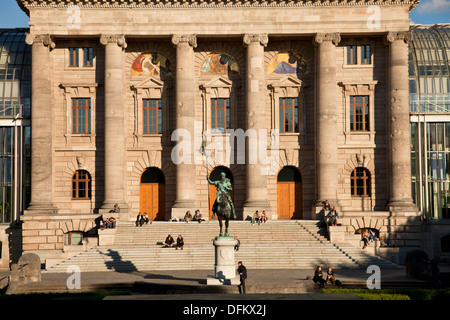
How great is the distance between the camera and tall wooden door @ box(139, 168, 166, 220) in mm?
61156

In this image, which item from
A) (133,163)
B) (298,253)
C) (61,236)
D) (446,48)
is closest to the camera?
(298,253)

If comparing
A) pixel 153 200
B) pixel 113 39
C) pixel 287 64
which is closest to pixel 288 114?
pixel 287 64

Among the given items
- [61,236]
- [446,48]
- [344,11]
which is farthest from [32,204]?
[446,48]

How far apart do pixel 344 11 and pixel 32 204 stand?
31417mm

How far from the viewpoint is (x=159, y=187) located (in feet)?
201

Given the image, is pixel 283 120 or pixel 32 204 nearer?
pixel 32 204

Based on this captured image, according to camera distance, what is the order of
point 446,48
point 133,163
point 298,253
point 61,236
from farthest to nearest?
point 446,48 < point 133,163 < point 61,236 < point 298,253

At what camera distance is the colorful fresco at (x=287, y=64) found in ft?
202

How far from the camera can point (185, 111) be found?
59.3 meters

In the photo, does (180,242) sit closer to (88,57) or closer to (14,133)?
(88,57)

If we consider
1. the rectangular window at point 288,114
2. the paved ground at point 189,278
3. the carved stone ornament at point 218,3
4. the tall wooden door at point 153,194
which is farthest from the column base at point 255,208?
the carved stone ornament at point 218,3

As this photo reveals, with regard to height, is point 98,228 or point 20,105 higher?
point 20,105

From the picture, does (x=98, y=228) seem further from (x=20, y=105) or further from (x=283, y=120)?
(x=283, y=120)

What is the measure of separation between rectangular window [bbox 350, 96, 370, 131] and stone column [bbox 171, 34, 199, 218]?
565 inches
